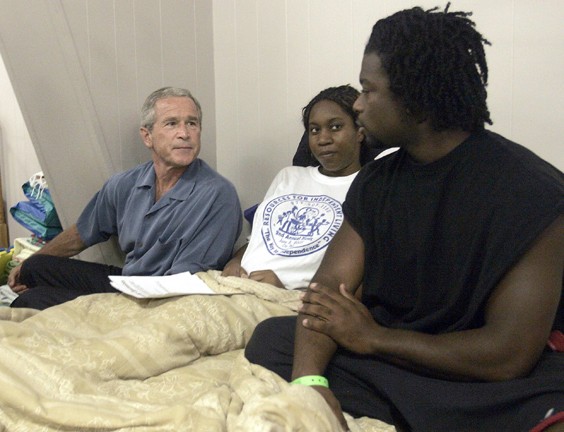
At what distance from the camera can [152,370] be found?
57.4 inches

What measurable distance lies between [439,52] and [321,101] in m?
0.82

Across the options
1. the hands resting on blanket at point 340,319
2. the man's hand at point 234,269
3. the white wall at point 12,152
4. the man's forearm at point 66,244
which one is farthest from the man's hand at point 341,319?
the white wall at point 12,152

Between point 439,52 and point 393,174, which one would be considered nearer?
point 439,52

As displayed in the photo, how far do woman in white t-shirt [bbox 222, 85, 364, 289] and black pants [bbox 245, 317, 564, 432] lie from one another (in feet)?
1.83

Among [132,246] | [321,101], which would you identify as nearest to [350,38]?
[321,101]

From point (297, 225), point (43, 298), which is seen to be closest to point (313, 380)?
point (297, 225)

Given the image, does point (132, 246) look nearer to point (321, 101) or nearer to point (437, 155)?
point (321, 101)

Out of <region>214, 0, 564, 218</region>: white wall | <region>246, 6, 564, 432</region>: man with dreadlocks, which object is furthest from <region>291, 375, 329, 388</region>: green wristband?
<region>214, 0, 564, 218</region>: white wall

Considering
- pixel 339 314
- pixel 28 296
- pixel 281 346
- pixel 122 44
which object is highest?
pixel 122 44

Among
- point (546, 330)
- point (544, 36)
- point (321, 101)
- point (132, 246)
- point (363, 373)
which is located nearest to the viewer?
point (546, 330)

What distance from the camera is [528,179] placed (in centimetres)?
117

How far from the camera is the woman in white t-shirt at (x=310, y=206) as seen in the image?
188cm

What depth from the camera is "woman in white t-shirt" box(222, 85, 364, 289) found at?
1.88 metres

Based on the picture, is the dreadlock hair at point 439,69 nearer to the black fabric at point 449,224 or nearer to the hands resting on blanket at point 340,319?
the black fabric at point 449,224
